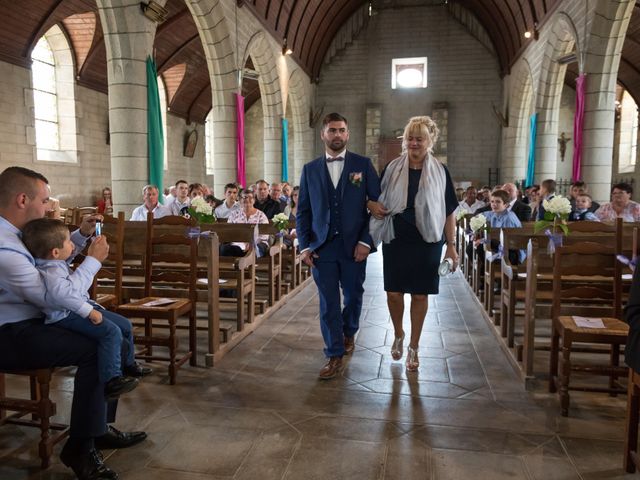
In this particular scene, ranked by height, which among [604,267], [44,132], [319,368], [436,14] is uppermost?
[436,14]

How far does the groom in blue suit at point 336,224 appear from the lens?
331cm

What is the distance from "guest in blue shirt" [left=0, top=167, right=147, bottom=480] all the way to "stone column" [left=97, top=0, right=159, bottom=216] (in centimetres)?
424

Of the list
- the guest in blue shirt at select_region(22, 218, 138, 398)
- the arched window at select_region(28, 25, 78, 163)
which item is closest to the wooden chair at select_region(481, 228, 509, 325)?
the guest in blue shirt at select_region(22, 218, 138, 398)

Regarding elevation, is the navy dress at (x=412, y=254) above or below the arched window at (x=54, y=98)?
below

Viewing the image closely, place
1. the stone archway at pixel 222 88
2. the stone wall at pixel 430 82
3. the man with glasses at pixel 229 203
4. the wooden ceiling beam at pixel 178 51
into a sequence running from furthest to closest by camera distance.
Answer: the stone wall at pixel 430 82, the wooden ceiling beam at pixel 178 51, the stone archway at pixel 222 88, the man with glasses at pixel 229 203

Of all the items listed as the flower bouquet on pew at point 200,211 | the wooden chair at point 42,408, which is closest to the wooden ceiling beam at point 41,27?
the flower bouquet on pew at point 200,211

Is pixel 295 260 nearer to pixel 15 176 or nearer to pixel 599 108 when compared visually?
pixel 15 176

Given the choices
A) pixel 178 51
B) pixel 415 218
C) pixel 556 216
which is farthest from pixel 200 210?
pixel 178 51

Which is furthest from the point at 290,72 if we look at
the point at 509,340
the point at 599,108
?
the point at 509,340

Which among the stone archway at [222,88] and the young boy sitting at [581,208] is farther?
the stone archway at [222,88]

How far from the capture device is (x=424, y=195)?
3.28 meters

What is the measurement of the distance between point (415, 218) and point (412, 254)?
250mm

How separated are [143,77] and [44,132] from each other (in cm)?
610

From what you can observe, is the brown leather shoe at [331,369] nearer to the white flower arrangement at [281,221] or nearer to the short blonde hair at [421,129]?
the short blonde hair at [421,129]
